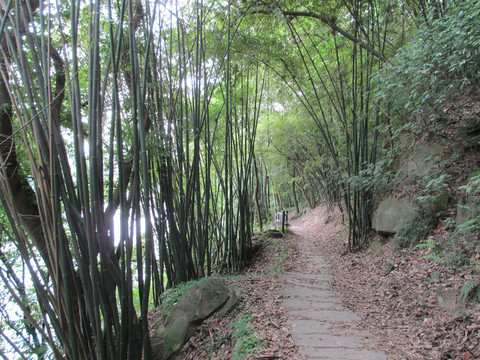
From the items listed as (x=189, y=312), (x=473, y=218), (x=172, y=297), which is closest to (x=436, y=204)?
(x=473, y=218)

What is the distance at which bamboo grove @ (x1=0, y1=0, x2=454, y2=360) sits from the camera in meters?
1.86

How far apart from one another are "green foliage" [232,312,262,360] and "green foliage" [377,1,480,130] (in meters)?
2.97

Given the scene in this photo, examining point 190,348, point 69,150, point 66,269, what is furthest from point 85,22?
point 190,348

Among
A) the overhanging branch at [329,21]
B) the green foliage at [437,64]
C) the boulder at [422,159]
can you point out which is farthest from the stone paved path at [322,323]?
the overhanging branch at [329,21]

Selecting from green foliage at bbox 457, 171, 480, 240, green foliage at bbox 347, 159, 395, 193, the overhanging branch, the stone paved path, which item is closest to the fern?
green foliage at bbox 457, 171, 480, 240

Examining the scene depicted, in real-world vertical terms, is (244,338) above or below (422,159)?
below

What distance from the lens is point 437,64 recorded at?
3.06m

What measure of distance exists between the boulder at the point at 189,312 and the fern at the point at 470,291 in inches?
80.3

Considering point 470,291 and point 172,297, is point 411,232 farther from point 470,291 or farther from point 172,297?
point 172,297

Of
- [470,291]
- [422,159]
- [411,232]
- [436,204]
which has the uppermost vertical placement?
[422,159]

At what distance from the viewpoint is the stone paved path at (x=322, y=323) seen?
6.80 feet

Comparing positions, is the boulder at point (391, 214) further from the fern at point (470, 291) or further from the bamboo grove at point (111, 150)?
the fern at point (470, 291)

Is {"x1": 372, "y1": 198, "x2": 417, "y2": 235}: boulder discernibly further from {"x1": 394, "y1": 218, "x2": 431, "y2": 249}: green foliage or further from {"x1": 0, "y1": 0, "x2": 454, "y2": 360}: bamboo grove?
{"x1": 0, "y1": 0, "x2": 454, "y2": 360}: bamboo grove

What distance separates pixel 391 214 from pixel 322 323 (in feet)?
8.68
